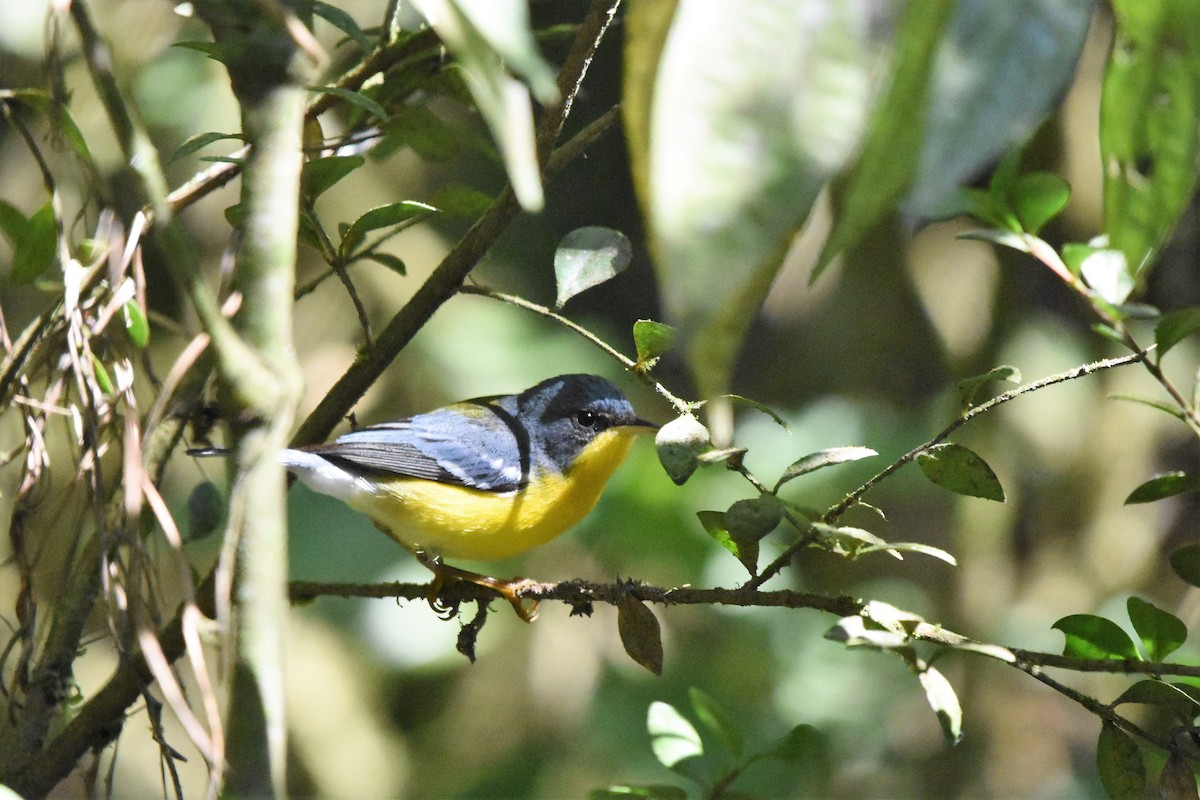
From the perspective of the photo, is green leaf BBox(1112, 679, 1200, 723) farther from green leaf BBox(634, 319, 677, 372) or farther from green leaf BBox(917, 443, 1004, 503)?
green leaf BBox(634, 319, 677, 372)

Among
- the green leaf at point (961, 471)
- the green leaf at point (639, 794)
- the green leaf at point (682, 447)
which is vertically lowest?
the green leaf at point (639, 794)

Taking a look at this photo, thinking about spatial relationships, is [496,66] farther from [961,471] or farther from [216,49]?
[961,471]

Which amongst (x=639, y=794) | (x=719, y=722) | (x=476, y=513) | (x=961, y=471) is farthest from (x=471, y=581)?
(x=961, y=471)

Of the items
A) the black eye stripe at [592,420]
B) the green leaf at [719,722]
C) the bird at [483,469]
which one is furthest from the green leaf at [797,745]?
the black eye stripe at [592,420]

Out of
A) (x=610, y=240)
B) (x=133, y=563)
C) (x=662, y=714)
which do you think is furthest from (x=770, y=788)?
(x=133, y=563)

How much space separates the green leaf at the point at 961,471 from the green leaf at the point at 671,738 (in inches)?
21.8

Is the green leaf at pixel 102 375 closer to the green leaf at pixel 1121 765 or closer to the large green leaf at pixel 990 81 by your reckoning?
the large green leaf at pixel 990 81

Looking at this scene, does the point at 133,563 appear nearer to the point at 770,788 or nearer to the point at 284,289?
the point at 284,289

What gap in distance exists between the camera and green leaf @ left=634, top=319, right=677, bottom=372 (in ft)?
4.17

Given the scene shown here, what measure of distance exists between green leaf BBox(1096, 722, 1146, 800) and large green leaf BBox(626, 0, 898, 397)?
37.2 inches

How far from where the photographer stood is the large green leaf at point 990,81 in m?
0.48

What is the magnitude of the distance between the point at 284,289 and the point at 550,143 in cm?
56

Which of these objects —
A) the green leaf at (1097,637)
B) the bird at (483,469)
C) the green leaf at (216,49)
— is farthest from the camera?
the bird at (483,469)

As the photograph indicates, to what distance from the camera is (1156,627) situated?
126 centimetres
